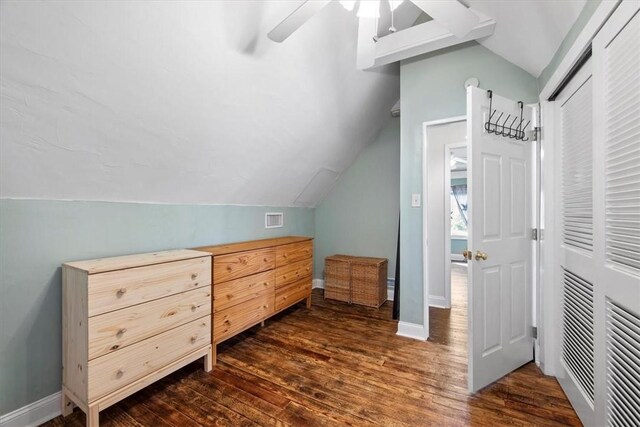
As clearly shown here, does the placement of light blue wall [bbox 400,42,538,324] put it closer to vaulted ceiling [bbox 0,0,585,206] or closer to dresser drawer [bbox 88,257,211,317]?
vaulted ceiling [bbox 0,0,585,206]

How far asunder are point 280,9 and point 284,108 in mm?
707

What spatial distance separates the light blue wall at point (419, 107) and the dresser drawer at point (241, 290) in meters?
1.29

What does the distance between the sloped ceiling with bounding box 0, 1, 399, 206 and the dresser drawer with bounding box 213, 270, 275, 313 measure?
2.65 feet

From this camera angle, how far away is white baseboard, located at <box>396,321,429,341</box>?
2490 mm

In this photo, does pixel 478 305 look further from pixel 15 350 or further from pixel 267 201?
pixel 15 350

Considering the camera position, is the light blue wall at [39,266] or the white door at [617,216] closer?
the white door at [617,216]

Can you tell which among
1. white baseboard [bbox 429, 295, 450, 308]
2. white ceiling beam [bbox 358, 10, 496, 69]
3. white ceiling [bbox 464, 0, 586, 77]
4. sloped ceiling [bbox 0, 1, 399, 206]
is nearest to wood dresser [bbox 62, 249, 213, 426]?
sloped ceiling [bbox 0, 1, 399, 206]

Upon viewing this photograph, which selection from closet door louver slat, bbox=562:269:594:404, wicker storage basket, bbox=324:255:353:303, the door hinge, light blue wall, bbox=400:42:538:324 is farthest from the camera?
wicker storage basket, bbox=324:255:353:303

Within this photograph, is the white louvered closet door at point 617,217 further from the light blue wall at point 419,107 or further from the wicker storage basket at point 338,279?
the wicker storage basket at point 338,279

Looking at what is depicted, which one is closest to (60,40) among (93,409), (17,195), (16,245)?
(17,195)

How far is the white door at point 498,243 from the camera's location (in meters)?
1.74

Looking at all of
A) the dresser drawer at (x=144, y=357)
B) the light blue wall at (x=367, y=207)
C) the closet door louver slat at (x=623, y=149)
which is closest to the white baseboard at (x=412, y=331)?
the light blue wall at (x=367, y=207)

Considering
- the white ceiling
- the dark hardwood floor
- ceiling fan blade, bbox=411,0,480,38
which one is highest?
the white ceiling

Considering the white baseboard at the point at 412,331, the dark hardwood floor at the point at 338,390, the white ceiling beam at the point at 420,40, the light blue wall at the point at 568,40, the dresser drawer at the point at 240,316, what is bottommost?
the dark hardwood floor at the point at 338,390
